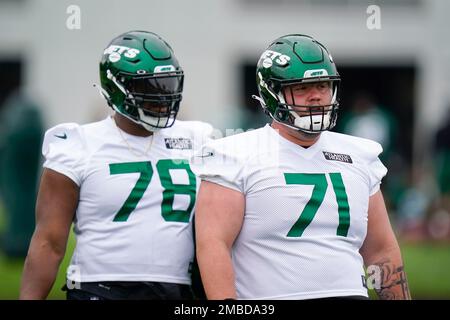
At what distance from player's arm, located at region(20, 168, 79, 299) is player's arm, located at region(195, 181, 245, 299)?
783mm

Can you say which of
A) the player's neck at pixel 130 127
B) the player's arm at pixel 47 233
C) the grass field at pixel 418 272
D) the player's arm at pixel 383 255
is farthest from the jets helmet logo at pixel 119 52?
the grass field at pixel 418 272

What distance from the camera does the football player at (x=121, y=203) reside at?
195 inches

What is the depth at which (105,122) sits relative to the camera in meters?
5.27

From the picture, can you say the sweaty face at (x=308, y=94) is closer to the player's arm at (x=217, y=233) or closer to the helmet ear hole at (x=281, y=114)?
the helmet ear hole at (x=281, y=114)

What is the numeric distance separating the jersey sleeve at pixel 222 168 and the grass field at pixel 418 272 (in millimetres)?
5165

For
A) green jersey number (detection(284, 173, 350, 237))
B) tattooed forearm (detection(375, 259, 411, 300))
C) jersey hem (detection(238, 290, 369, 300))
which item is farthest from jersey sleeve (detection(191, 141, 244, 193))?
tattooed forearm (detection(375, 259, 411, 300))

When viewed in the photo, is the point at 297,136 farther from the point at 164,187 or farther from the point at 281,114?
the point at 164,187

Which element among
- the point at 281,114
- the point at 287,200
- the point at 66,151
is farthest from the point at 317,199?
the point at 66,151

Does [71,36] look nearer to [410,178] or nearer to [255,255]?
[410,178]

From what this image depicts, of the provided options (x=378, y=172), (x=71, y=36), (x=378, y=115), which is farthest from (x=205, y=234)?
(x=71, y=36)

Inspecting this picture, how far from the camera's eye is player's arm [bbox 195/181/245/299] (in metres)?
4.40

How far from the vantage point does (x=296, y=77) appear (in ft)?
15.1

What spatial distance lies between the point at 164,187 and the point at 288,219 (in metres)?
0.83

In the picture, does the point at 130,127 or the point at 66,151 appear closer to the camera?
the point at 66,151
